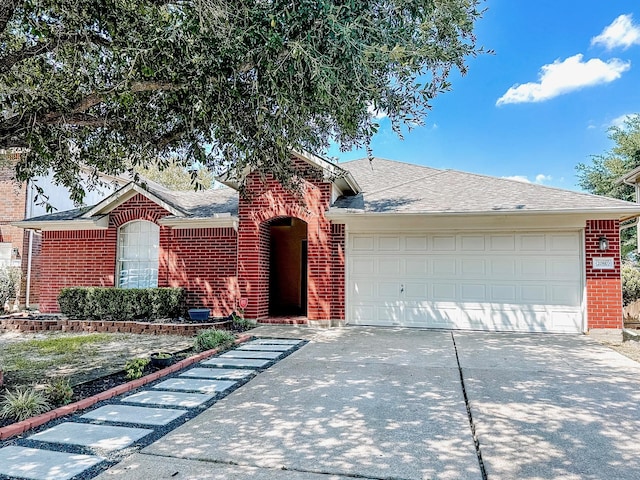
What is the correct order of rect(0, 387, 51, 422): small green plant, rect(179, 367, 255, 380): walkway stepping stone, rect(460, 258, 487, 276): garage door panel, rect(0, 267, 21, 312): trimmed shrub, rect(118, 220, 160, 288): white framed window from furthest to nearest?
rect(0, 267, 21, 312): trimmed shrub
rect(118, 220, 160, 288): white framed window
rect(460, 258, 487, 276): garage door panel
rect(179, 367, 255, 380): walkway stepping stone
rect(0, 387, 51, 422): small green plant

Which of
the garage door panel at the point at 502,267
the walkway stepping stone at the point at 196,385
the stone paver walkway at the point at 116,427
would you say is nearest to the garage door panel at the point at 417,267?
the garage door panel at the point at 502,267

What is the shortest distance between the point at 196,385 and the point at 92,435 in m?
1.70

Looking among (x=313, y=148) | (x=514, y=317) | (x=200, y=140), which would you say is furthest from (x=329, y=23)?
(x=514, y=317)

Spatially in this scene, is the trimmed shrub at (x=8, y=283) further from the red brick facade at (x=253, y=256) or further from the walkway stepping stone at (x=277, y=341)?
the walkway stepping stone at (x=277, y=341)

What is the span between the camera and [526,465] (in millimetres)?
3254

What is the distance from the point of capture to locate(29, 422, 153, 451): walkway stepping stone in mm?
3656

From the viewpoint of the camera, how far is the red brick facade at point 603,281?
9.10m

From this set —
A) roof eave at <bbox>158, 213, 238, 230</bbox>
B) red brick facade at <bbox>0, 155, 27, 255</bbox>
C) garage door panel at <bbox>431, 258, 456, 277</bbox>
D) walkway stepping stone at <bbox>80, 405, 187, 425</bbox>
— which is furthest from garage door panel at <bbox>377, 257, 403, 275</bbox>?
red brick facade at <bbox>0, 155, 27, 255</bbox>

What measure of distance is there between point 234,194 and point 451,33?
29.8ft

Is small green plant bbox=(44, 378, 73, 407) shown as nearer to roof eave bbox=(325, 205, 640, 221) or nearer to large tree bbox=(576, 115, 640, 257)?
roof eave bbox=(325, 205, 640, 221)

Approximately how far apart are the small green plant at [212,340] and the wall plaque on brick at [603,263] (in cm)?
786

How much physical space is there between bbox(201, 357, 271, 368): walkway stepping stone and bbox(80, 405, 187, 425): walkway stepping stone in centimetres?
196

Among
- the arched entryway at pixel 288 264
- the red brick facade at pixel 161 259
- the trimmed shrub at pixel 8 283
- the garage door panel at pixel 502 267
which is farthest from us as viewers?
the trimmed shrub at pixel 8 283

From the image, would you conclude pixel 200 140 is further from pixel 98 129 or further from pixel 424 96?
pixel 424 96
